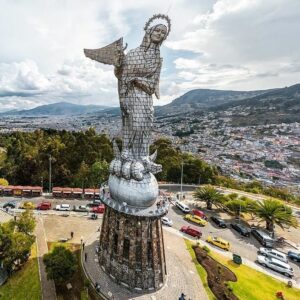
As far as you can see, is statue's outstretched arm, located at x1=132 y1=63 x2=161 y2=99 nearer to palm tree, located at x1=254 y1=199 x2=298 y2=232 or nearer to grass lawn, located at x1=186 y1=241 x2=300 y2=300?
grass lawn, located at x1=186 y1=241 x2=300 y2=300

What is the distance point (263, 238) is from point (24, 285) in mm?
29722

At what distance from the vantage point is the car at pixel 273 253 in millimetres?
34081

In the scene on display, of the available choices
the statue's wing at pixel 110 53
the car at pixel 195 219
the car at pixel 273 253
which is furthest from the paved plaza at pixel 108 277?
the statue's wing at pixel 110 53

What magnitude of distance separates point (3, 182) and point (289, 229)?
50356 mm

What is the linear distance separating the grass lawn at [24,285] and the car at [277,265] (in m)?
24.6

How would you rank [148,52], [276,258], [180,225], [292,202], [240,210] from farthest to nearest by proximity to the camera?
[292,202]
[240,210]
[180,225]
[276,258]
[148,52]

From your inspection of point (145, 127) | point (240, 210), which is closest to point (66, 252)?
point (145, 127)

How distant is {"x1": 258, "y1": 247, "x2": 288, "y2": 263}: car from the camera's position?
112 ft

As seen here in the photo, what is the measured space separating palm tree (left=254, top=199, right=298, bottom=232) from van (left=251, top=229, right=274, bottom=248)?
2.26 meters

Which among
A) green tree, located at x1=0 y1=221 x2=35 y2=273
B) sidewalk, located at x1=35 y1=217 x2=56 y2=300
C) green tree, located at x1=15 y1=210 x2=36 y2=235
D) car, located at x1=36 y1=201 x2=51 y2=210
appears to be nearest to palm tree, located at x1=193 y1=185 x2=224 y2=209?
car, located at x1=36 y1=201 x2=51 y2=210

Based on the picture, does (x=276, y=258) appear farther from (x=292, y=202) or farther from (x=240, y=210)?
(x=292, y=202)

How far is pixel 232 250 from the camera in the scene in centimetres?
3622

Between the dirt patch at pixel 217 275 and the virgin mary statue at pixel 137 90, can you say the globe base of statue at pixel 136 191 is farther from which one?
the dirt patch at pixel 217 275

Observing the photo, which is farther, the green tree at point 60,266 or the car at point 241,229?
the car at point 241,229
